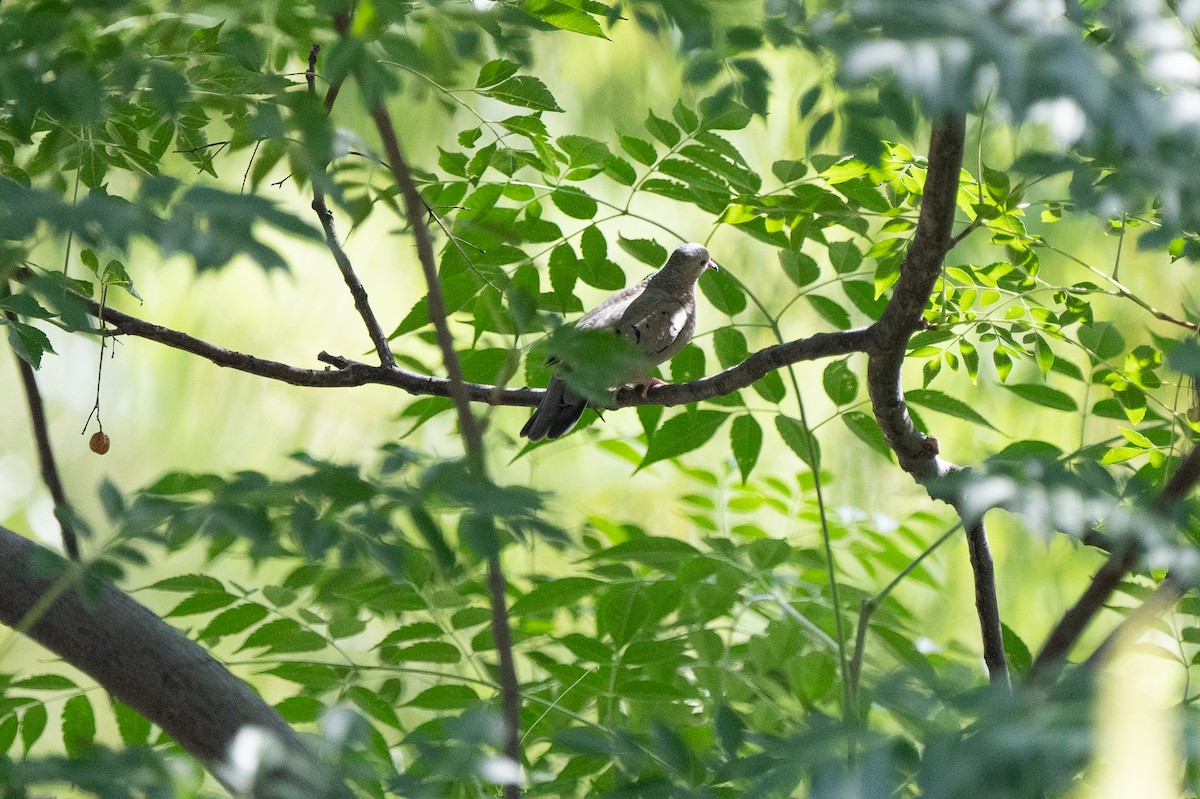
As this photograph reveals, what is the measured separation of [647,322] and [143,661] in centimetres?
143

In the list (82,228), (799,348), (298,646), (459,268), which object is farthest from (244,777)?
(459,268)

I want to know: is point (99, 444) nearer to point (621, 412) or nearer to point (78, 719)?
point (78, 719)

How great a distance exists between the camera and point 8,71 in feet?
3.10

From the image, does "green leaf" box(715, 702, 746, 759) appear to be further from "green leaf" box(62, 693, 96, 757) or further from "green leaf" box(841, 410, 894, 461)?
"green leaf" box(62, 693, 96, 757)

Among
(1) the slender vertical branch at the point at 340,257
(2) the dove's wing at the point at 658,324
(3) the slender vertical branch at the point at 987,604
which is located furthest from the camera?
(2) the dove's wing at the point at 658,324

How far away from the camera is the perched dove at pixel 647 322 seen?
2.23 m

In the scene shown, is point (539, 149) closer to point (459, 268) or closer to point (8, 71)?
point (459, 268)

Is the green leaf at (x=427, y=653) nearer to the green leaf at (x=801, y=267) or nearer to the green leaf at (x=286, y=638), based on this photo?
the green leaf at (x=286, y=638)

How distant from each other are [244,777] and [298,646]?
835mm

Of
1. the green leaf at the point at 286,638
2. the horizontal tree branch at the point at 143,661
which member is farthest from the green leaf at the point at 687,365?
the horizontal tree branch at the point at 143,661

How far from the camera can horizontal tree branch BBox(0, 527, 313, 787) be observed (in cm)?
123

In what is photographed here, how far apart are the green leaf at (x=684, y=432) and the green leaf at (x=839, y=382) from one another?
7.3 inches

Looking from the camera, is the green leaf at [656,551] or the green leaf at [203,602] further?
the green leaf at [656,551]

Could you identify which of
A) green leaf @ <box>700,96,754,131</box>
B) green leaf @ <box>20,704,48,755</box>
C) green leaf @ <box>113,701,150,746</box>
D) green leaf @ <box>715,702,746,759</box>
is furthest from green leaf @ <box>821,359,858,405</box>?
green leaf @ <box>20,704,48,755</box>
